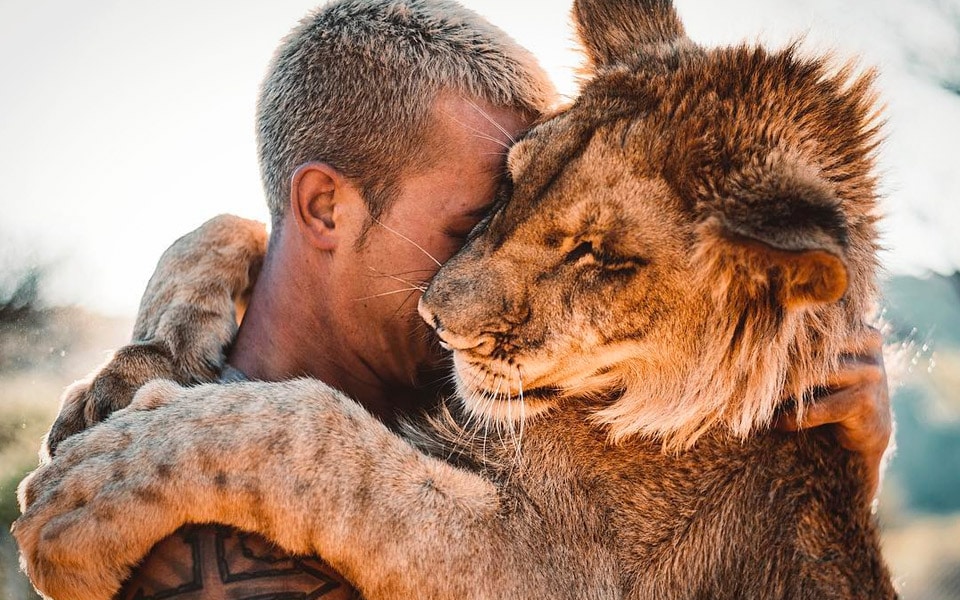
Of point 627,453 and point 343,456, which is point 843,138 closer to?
point 627,453

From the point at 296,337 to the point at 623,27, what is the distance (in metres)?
1.78

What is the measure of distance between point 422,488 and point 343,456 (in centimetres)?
27

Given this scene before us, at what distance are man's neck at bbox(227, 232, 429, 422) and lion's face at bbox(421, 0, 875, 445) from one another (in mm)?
789

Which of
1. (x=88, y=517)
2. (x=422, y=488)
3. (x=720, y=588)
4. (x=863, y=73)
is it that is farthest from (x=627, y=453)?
(x=88, y=517)

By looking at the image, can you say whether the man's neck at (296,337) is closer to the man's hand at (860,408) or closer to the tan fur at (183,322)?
the tan fur at (183,322)

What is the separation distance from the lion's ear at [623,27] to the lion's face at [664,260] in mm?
419

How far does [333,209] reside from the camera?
3.48 m

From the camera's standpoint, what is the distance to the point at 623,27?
11.2ft

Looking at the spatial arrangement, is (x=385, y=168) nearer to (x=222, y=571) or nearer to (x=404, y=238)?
(x=404, y=238)

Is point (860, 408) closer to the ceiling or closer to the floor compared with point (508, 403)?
closer to the ceiling

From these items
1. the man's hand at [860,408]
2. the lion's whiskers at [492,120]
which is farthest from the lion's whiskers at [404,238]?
the man's hand at [860,408]

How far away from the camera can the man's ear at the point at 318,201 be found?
3434 mm

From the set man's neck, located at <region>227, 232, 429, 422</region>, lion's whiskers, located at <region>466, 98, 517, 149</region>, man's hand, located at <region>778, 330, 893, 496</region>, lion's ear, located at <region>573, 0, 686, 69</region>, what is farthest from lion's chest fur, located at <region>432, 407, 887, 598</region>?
lion's ear, located at <region>573, 0, 686, 69</region>

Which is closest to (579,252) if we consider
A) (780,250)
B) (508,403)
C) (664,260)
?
(664,260)
